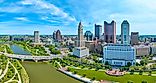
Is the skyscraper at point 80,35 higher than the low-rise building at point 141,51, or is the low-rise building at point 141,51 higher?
the skyscraper at point 80,35

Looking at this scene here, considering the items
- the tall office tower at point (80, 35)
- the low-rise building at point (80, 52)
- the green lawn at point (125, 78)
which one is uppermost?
the tall office tower at point (80, 35)

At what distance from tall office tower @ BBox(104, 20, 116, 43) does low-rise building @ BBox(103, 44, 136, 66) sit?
1909 centimetres

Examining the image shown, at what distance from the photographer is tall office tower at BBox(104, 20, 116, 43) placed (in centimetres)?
5016

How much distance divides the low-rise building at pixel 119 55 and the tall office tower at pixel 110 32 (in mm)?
19088

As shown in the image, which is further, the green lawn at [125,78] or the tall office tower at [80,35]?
the tall office tower at [80,35]

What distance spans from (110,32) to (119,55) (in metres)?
A: 20.5

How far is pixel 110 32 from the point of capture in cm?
5050

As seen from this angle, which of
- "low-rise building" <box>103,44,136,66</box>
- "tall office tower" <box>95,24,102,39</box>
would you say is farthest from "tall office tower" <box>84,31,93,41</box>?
"low-rise building" <box>103,44,136,66</box>

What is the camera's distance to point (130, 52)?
2995 cm

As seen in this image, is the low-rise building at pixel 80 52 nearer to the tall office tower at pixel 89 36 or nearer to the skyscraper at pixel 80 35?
the skyscraper at pixel 80 35

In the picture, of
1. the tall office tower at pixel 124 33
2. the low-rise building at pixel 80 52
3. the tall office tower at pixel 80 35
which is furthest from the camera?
the tall office tower at pixel 124 33

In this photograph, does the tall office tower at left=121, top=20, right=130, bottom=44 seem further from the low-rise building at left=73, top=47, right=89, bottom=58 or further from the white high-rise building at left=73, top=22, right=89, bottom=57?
the low-rise building at left=73, top=47, right=89, bottom=58

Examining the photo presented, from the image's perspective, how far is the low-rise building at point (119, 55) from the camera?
2972 cm

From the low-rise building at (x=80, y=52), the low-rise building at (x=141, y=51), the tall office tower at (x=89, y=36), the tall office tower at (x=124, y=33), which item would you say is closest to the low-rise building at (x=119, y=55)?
the low-rise building at (x=80, y=52)
